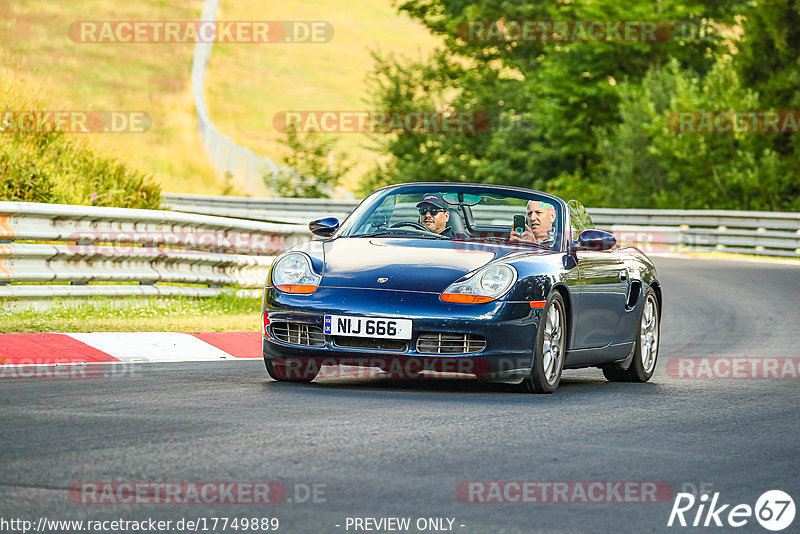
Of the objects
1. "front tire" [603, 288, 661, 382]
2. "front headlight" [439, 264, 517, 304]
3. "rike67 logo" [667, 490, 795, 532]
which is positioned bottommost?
"front tire" [603, 288, 661, 382]

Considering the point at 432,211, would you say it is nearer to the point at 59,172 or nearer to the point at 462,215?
the point at 462,215

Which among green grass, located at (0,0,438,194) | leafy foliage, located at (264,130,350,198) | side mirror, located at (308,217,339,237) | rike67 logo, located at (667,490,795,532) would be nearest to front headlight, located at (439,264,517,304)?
side mirror, located at (308,217,339,237)

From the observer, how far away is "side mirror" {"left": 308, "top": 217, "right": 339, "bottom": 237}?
32.0ft

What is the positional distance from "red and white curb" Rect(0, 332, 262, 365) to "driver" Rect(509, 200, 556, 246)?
2.61 metres

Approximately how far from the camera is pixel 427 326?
27.9 ft

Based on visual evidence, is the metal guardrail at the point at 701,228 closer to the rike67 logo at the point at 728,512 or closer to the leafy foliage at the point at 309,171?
the leafy foliage at the point at 309,171

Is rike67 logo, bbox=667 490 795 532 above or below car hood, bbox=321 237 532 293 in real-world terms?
below

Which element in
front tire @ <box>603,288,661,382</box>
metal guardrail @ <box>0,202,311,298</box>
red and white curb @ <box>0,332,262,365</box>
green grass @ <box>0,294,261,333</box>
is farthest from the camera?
metal guardrail @ <box>0,202,311,298</box>

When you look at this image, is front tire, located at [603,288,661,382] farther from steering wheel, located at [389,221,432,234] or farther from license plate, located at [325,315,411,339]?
license plate, located at [325,315,411,339]

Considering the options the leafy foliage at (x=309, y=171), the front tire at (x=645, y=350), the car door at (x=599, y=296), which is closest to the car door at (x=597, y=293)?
the car door at (x=599, y=296)

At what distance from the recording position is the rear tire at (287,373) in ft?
29.9

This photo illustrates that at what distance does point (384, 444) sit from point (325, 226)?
346cm

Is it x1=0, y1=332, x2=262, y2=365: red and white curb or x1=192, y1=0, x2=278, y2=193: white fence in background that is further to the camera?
x1=192, y1=0, x2=278, y2=193: white fence in background

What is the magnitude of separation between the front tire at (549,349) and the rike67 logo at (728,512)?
126 inches
